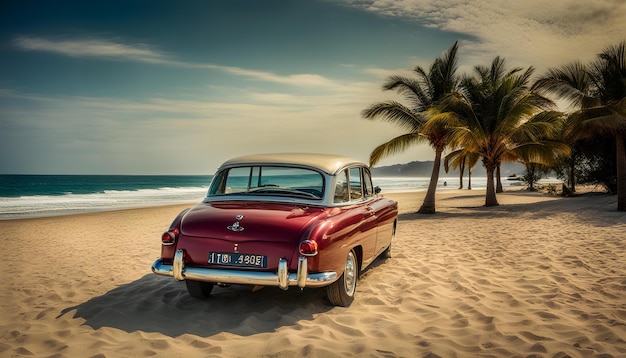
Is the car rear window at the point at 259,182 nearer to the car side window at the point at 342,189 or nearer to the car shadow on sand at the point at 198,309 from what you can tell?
the car side window at the point at 342,189

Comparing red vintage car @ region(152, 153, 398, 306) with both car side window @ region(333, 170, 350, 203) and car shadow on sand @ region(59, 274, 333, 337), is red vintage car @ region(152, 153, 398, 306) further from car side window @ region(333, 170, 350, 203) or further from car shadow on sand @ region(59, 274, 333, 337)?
car shadow on sand @ region(59, 274, 333, 337)

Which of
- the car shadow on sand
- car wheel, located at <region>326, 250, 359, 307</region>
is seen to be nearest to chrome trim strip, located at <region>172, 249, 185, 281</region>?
the car shadow on sand

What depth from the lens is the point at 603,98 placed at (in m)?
16.4

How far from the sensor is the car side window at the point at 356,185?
6094 mm

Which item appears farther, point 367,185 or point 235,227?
point 367,185

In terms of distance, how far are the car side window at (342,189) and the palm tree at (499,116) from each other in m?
11.6

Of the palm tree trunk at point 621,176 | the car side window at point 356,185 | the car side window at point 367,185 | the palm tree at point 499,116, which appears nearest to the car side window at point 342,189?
the car side window at point 356,185

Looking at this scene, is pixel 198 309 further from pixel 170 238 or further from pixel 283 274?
pixel 283 274

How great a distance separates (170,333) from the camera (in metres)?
4.26

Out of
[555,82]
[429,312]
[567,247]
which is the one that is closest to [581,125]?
[555,82]

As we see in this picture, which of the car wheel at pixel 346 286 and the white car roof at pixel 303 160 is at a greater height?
the white car roof at pixel 303 160

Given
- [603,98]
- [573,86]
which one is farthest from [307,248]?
[603,98]

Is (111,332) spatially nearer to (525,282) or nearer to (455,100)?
(525,282)

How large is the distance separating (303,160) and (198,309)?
86.7 inches
